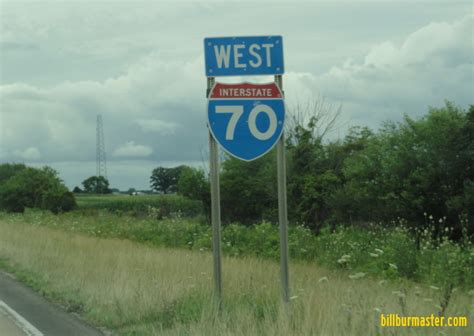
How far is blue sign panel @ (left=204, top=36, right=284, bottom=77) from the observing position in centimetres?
863

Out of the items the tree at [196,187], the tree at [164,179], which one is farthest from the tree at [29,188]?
the tree at [196,187]

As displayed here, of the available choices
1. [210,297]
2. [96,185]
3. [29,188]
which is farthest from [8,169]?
[210,297]

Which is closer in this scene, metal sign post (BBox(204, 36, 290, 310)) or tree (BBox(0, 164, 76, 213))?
metal sign post (BBox(204, 36, 290, 310))

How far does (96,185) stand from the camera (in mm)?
95688

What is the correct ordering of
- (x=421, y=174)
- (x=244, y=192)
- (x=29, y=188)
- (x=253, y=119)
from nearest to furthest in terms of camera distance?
(x=253, y=119) → (x=421, y=174) → (x=244, y=192) → (x=29, y=188)

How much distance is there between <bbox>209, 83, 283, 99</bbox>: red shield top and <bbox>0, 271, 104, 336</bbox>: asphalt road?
389cm

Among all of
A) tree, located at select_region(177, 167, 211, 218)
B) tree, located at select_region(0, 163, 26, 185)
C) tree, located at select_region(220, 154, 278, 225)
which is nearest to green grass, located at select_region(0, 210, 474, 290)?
tree, located at select_region(220, 154, 278, 225)

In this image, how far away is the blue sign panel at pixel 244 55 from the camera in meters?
8.63

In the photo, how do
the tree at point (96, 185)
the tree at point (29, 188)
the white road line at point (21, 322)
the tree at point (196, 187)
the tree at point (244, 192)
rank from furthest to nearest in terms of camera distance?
the tree at point (96, 185) → the tree at point (29, 188) → the tree at point (196, 187) → the tree at point (244, 192) → the white road line at point (21, 322)

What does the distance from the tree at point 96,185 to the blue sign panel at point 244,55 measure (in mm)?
84173

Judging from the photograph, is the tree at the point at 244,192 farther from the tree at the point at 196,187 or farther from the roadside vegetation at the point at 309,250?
the tree at the point at 196,187

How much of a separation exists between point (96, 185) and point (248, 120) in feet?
293

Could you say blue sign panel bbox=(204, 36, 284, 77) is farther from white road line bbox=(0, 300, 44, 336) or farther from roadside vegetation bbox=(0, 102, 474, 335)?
white road line bbox=(0, 300, 44, 336)

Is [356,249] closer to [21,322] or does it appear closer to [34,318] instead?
[34,318]
